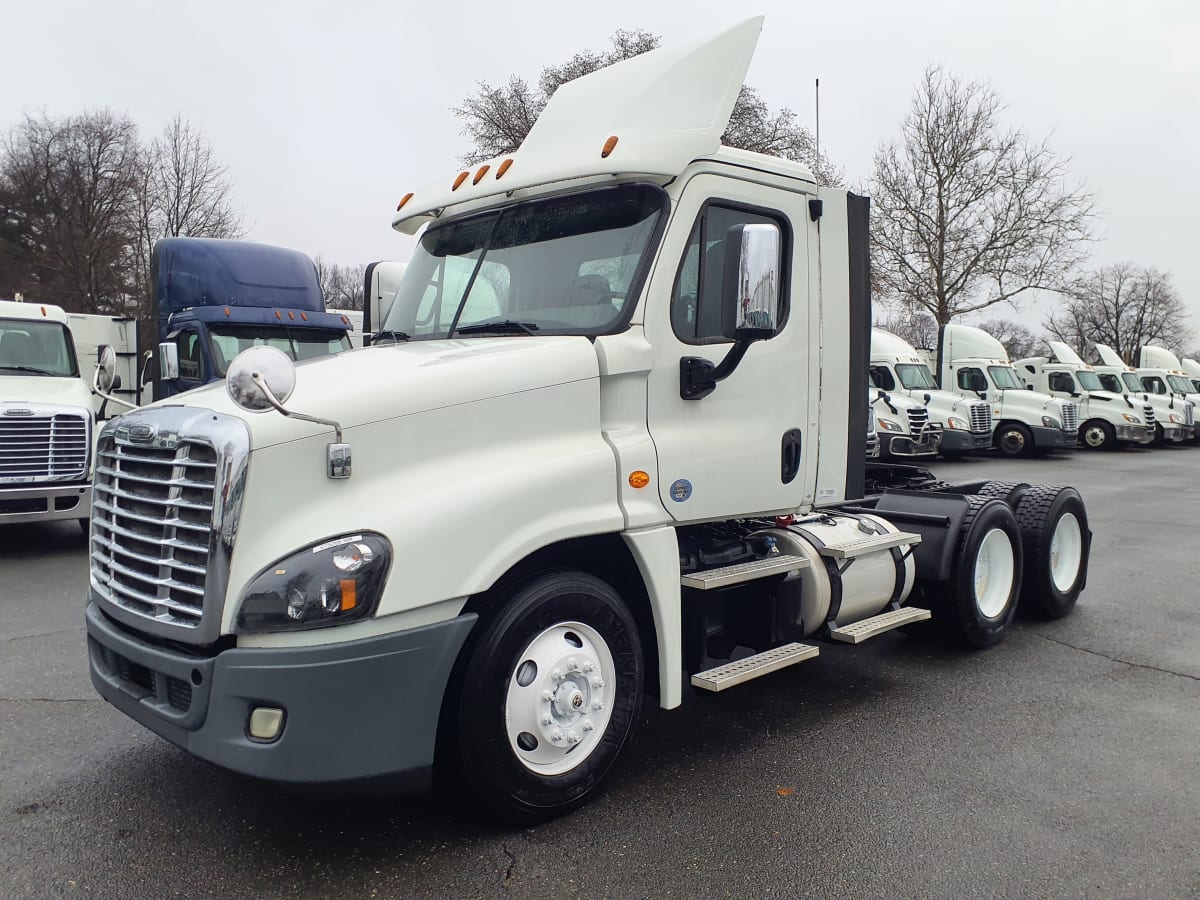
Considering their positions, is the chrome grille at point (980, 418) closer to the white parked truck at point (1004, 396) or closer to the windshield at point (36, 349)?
the white parked truck at point (1004, 396)

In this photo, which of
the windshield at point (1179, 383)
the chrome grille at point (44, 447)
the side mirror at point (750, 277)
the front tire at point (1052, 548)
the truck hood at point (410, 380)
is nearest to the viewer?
the truck hood at point (410, 380)

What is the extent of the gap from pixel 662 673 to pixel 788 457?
4.42ft

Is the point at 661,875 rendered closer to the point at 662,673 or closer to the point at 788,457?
the point at 662,673

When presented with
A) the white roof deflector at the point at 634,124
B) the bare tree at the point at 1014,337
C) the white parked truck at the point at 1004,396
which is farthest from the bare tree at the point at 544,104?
the bare tree at the point at 1014,337

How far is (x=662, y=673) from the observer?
393 cm

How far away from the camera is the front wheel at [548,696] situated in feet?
11.0

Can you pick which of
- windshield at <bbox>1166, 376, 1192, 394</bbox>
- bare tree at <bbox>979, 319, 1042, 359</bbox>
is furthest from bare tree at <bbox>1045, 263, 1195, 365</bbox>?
windshield at <bbox>1166, 376, 1192, 394</bbox>

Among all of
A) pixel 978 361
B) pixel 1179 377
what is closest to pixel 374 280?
pixel 978 361

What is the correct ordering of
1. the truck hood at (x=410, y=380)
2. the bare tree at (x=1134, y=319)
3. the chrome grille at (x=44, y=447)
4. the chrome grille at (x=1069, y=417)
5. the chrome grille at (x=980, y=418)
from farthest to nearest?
the bare tree at (x=1134, y=319)
the chrome grille at (x=1069, y=417)
the chrome grille at (x=980, y=418)
the chrome grille at (x=44, y=447)
the truck hood at (x=410, y=380)

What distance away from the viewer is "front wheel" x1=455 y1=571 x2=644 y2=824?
3.35 m

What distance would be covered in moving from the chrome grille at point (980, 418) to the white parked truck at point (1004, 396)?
29.1 inches

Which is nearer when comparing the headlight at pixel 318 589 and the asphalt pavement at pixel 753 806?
the headlight at pixel 318 589

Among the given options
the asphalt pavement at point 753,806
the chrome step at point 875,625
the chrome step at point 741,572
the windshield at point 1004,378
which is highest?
the windshield at point 1004,378

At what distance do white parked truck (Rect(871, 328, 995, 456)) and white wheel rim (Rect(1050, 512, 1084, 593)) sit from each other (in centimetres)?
1437
